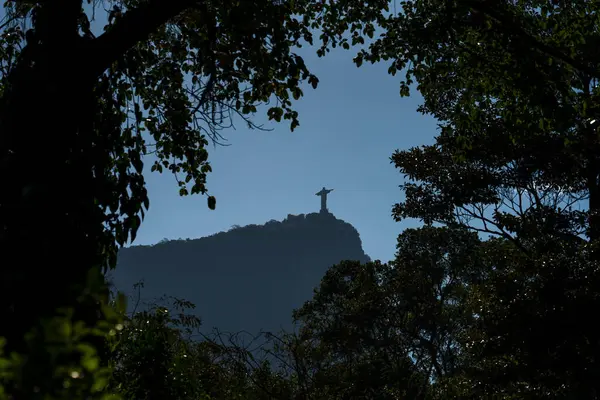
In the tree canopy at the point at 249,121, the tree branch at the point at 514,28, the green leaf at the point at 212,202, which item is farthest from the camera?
the green leaf at the point at 212,202

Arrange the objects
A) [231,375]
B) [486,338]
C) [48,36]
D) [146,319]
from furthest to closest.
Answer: [231,375], [486,338], [146,319], [48,36]

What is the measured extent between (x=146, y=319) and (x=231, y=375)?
2963 mm

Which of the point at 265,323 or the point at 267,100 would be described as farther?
the point at 265,323

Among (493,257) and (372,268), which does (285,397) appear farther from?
(372,268)

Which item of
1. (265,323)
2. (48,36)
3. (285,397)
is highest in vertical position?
(265,323)

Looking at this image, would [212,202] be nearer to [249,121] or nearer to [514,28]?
[249,121]

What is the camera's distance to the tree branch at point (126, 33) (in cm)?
473

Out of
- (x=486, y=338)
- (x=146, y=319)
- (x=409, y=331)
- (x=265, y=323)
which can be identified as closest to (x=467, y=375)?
(x=486, y=338)

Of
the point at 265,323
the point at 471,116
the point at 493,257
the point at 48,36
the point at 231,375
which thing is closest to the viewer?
the point at 48,36

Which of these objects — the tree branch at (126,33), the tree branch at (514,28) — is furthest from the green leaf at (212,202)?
the tree branch at (514,28)

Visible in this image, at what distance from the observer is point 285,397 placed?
10086 mm

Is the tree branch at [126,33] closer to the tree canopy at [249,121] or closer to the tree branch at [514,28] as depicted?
the tree canopy at [249,121]

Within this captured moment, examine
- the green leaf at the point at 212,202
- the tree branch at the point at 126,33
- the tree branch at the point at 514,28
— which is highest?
the tree branch at the point at 514,28

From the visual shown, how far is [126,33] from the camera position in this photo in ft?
15.8
